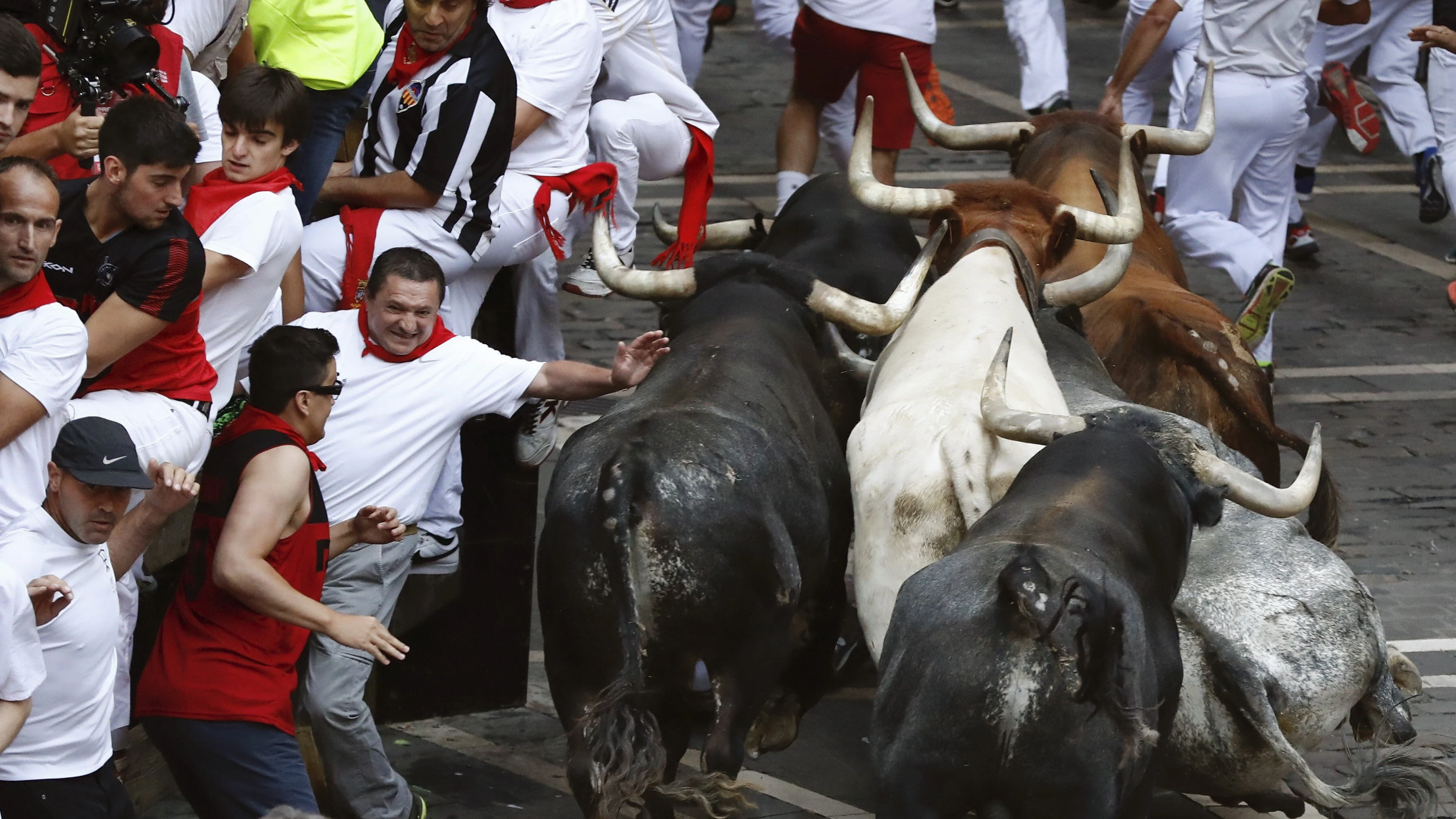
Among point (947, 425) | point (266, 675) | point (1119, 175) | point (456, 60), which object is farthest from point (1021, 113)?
point (266, 675)

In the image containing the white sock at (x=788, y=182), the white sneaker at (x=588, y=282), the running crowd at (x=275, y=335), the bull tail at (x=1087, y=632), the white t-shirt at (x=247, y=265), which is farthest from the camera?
the white sock at (x=788, y=182)

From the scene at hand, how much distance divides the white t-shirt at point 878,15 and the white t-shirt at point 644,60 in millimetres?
1698

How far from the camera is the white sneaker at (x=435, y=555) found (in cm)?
655

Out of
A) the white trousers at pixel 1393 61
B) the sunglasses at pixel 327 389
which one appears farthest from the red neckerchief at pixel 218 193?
the white trousers at pixel 1393 61

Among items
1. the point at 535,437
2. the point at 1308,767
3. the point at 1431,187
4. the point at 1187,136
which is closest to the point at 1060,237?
the point at 1187,136

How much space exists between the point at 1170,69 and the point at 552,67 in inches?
290

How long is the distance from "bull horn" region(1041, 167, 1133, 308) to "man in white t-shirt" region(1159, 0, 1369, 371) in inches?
128

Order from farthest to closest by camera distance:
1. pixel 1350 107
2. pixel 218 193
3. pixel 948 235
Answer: pixel 1350 107, pixel 948 235, pixel 218 193

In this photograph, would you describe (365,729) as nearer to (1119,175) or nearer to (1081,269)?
(1081,269)

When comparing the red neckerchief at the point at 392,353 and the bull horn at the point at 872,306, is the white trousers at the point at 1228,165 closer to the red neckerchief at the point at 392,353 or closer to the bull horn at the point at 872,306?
the bull horn at the point at 872,306

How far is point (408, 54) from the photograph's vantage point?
6863 mm

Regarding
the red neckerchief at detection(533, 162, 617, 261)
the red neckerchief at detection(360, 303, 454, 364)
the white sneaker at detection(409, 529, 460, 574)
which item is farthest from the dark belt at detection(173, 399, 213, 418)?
the red neckerchief at detection(533, 162, 617, 261)

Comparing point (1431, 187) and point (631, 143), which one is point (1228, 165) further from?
point (631, 143)

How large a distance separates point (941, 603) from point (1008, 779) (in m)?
0.46
